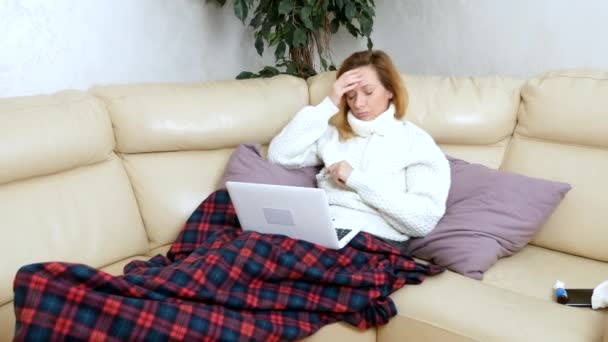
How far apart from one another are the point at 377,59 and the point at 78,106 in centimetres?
96

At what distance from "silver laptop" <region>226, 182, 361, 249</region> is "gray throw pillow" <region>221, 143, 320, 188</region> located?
1.03 ft

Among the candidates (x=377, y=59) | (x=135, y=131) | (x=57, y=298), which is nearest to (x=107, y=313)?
(x=57, y=298)

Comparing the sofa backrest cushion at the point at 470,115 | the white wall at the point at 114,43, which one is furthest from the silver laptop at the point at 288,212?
the white wall at the point at 114,43

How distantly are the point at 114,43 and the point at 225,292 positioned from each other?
1.25m

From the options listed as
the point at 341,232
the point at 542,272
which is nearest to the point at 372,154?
the point at 341,232

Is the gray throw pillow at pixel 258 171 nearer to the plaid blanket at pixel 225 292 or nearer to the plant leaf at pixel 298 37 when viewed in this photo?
the plaid blanket at pixel 225 292

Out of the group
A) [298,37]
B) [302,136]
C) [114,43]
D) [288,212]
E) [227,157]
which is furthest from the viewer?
[298,37]

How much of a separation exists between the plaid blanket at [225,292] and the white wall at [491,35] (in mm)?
1089

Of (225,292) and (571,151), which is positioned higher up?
(571,151)

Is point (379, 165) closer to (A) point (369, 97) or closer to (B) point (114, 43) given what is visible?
(A) point (369, 97)

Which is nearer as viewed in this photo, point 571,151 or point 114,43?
point 571,151

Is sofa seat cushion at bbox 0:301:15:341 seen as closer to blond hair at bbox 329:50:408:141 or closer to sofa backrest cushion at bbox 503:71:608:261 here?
blond hair at bbox 329:50:408:141

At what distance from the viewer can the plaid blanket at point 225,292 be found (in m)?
1.20

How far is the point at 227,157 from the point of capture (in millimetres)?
2041
